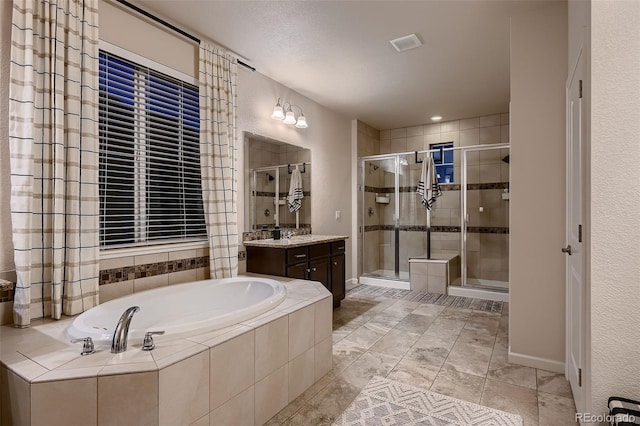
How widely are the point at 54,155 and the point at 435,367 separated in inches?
110

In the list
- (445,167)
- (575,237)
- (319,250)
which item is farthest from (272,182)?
(445,167)

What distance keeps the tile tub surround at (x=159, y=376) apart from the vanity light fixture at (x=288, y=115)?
88.6 inches

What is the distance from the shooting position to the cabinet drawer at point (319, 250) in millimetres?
3430

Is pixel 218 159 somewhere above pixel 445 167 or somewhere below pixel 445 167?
below

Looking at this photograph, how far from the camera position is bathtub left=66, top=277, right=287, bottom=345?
158cm

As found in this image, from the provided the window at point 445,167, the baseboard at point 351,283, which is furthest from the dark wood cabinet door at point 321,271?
the window at point 445,167

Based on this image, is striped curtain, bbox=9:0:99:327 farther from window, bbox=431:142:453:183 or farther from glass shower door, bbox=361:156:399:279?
Result: window, bbox=431:142:453:183

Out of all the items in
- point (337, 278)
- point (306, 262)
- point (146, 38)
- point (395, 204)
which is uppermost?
point (146, 38)

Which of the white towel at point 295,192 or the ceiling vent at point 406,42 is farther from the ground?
the ceiling vent at point 406,42

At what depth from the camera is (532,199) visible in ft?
7.81

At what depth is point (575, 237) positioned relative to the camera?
1.85m

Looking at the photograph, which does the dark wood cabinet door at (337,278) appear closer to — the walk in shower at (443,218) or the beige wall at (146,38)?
the walk in shower at (443,218)

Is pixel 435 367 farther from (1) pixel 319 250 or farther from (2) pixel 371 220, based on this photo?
(2) pixel 371 220

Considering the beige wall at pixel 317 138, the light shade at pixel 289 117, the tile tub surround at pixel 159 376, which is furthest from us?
the light shade at pixel 289 117
